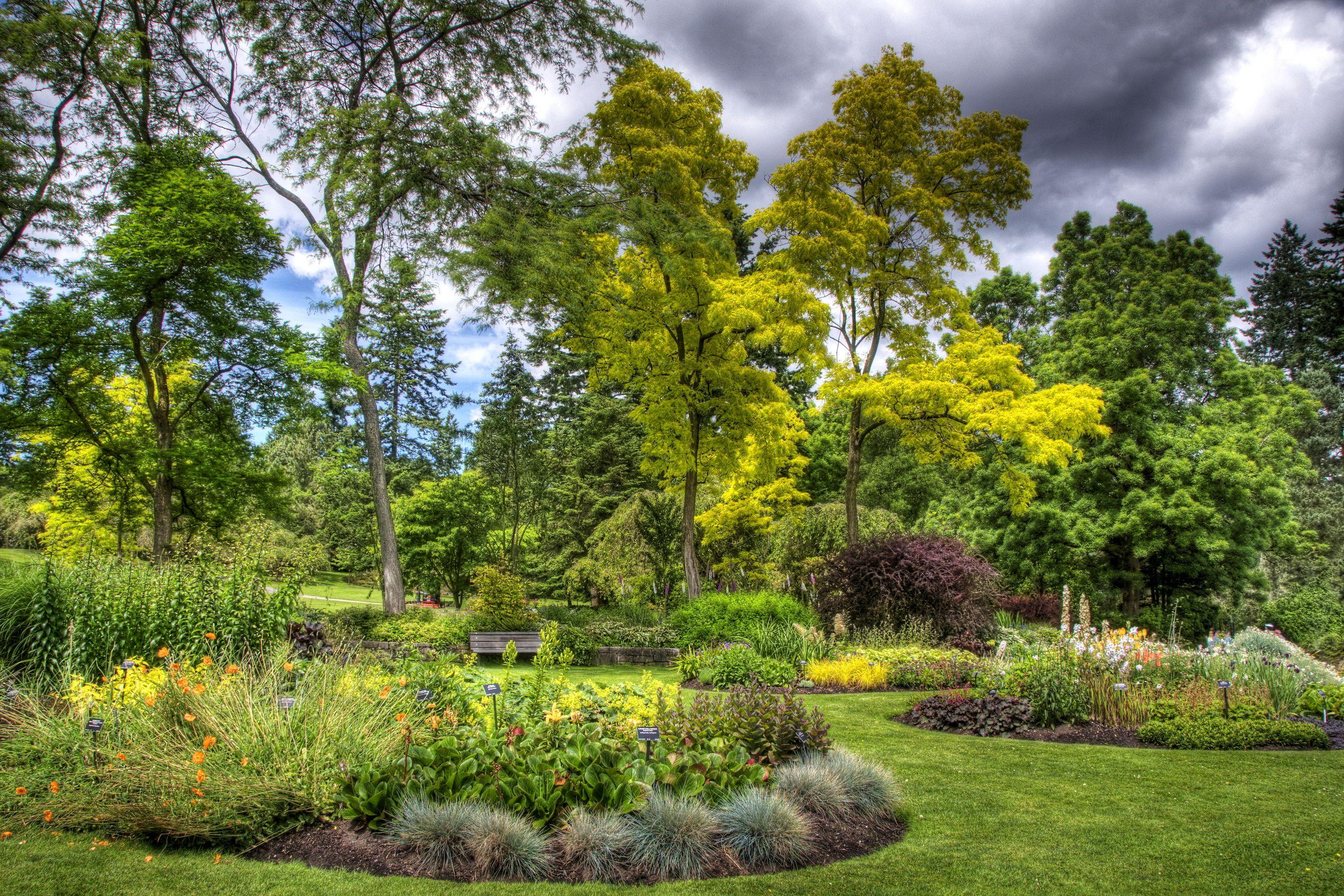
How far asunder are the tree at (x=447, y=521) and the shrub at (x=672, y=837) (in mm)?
15930

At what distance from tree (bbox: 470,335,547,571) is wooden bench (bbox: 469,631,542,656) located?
4346 mm

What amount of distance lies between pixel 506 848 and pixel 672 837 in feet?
2.64

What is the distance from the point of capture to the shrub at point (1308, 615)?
46.4ft

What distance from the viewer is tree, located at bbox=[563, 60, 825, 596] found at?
13.2 meters

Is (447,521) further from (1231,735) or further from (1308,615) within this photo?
(1308,615)

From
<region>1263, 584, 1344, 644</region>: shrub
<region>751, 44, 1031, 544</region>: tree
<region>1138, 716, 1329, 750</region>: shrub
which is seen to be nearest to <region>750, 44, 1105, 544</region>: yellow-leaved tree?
<region>751, 44, 1031, 544</region>: tree

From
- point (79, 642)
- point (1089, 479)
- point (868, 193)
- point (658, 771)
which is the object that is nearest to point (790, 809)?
point (658, 771)

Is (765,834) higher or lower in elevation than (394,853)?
higher

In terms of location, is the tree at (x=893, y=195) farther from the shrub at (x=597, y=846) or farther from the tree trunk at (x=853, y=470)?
→ the shrub at (x=597, y=846)

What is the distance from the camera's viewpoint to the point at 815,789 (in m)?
4.13

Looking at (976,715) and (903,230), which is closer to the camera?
(976,715)

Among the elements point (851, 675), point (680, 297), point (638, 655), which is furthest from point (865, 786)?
point (680, 297)

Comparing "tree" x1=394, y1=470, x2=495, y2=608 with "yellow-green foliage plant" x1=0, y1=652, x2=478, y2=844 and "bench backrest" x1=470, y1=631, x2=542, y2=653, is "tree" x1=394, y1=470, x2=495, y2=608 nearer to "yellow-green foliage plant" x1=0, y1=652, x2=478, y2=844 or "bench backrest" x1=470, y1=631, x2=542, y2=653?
"bench backrest" x1=470, y1=631, x2=542, y2=653

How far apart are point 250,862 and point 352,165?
44.7 feet
